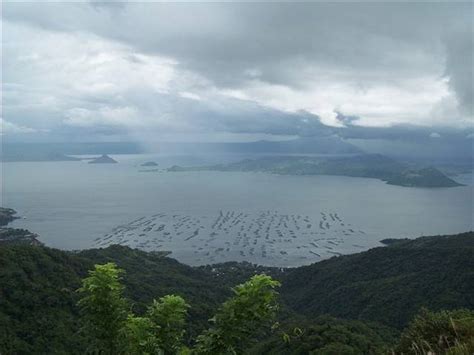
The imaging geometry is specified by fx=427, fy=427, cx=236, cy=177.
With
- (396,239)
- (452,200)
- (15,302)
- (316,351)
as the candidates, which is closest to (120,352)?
(316,351)

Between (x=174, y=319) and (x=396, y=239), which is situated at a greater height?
(x=174, y=319)

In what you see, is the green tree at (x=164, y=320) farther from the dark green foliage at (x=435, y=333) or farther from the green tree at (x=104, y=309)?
the dark green foliage at (x=435, y=333)

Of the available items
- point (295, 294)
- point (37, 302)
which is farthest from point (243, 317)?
point (295, 294)

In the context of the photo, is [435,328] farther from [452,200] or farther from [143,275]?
[452,200]

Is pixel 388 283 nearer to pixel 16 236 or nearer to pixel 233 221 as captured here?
pixel 233 221

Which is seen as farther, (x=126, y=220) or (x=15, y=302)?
(x=126, y=220)

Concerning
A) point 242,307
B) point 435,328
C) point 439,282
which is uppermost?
point 242,307
